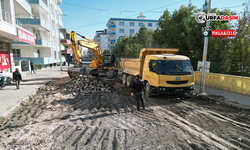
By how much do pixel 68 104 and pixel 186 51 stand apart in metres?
12.3

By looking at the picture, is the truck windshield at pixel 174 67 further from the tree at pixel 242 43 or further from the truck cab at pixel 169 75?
the tree at pixel 242 43

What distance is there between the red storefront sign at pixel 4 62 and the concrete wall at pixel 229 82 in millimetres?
18378

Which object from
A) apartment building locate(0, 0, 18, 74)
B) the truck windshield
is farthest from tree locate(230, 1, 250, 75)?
apartment building locate(0, 0, 18, 74)

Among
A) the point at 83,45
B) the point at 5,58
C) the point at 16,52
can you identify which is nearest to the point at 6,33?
the point at 5,58

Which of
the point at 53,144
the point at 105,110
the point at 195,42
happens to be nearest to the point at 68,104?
the point at 105,110

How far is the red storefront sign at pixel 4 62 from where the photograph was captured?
1342cm

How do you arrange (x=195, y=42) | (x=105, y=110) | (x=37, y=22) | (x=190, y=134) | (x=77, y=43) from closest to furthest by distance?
(x=190, y=134) < (x=105, y=110) < (x=195, y=42) < (x=77, y=43) < (x=37, y=22)

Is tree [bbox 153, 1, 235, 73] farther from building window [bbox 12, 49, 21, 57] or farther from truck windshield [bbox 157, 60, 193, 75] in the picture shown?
building window [bbox 12, 49, 21, 57]

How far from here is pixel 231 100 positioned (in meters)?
7.62

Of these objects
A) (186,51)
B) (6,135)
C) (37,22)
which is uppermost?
(37,22)

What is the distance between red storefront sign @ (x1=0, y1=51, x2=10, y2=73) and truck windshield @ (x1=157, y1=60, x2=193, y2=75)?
14614 millimetres

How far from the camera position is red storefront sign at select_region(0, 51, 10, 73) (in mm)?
13422

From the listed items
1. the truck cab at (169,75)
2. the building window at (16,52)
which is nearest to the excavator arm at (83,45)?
the truck cab at (169,75)

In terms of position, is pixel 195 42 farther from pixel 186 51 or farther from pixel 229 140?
pixel 229 140
